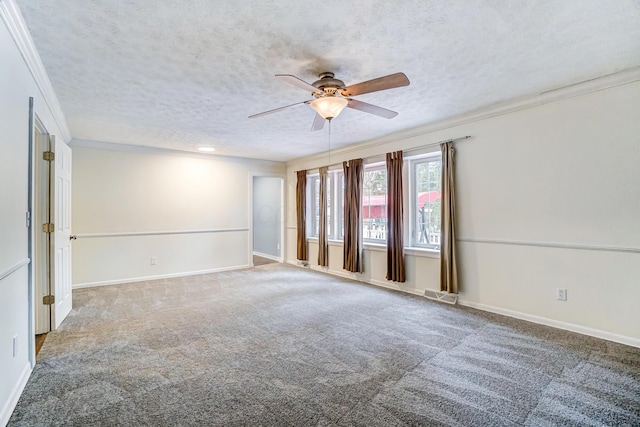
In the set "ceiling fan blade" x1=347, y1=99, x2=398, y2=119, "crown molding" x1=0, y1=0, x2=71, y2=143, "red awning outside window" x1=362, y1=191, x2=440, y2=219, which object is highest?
"crown molding" x1=0, y1=0, x2=71, y2=143

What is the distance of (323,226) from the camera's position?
20.2 ft

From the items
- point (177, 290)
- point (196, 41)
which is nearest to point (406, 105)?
point (196, 41)

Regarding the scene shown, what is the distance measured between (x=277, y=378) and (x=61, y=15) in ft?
8.97

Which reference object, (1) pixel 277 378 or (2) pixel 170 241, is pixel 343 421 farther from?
(2) pixel 170 241

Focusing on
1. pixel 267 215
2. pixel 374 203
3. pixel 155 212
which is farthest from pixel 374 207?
pixel 155 212

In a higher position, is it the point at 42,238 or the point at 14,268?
the point at 42,238

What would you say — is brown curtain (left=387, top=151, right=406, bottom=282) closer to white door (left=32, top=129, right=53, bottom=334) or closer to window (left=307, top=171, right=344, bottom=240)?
window (left=307, top=171, right=344, bottom=240)

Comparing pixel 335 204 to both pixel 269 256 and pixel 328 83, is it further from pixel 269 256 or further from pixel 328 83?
pixel 328 83

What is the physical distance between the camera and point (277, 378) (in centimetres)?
229

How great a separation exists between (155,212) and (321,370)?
4.60m

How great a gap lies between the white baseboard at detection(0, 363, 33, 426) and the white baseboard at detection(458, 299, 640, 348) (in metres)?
4.24

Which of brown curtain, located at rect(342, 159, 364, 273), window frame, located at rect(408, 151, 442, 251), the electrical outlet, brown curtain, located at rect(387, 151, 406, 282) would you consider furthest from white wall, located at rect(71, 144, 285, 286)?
the electrical outlet

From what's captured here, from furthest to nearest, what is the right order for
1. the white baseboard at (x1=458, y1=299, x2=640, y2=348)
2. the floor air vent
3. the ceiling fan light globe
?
the floor air vent < the white baseboard at (x1=458, y1=299, x2=640, y2=348) < the ceiling fan light globe

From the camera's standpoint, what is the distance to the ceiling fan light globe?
2.63 m
